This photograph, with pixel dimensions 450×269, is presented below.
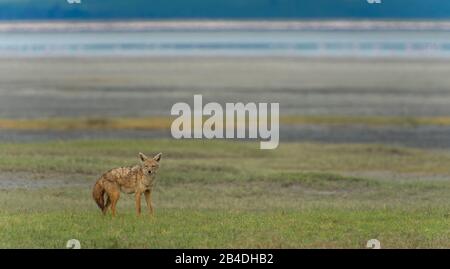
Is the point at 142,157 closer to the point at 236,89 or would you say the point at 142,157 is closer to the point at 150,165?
the point at 150,165

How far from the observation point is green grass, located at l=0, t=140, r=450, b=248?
298 inches

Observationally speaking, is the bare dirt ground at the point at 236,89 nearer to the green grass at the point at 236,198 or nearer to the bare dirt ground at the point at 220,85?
the bare dirt ground at the point at 220,85

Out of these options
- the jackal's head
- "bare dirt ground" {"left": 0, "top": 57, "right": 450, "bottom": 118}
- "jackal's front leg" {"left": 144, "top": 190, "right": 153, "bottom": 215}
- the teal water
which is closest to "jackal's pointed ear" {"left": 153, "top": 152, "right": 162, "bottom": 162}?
the jackal's head

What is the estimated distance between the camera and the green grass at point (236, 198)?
24.8 feet

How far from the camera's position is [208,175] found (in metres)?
7.98

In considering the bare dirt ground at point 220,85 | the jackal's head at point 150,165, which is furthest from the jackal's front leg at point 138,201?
the bare dirt ground at point 220,85

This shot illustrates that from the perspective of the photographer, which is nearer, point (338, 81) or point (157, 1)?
point (157, 1)

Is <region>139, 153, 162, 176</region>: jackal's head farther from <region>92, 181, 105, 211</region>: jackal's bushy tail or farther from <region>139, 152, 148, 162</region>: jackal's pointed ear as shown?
<region>92, 181, 105, 211</region>: jackal's bushy tail

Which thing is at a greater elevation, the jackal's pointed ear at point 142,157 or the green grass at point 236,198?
the jackal's pointed ear at point 142,157

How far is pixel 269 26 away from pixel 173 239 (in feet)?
5.56

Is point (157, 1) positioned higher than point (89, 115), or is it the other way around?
point (157, 1)
